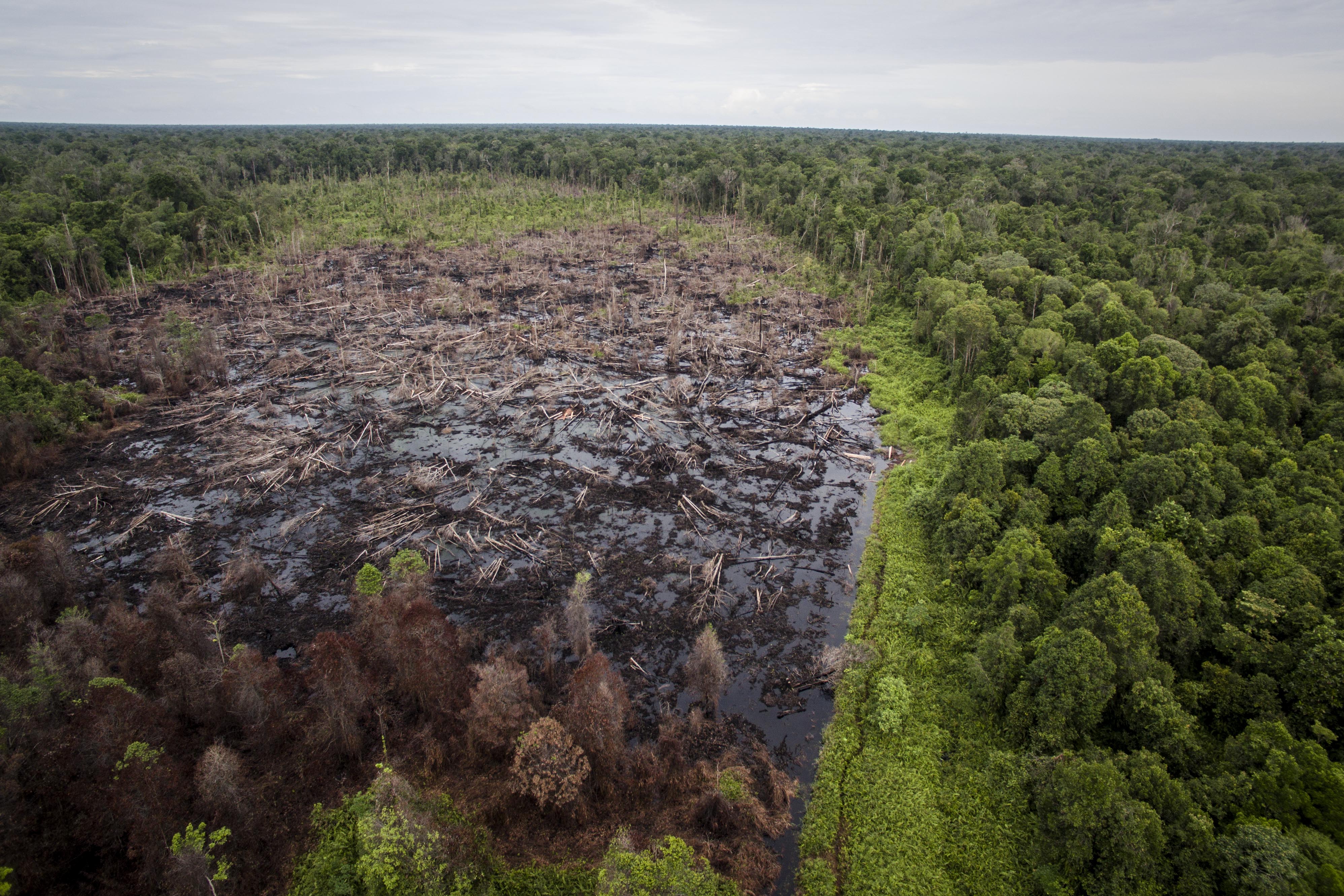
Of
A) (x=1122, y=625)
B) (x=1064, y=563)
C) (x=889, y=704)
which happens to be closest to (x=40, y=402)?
(x=889, y=704)

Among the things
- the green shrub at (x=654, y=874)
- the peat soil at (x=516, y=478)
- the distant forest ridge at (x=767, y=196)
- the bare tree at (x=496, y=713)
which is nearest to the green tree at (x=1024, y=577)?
the peat soil at (x=516, y=478)

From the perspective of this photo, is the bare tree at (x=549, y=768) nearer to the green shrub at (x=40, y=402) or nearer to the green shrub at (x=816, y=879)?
the green shrub at (x=816, y=879)

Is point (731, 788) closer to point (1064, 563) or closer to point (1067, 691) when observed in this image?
point (1067, 691)

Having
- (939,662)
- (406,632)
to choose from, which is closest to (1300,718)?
(939,662)

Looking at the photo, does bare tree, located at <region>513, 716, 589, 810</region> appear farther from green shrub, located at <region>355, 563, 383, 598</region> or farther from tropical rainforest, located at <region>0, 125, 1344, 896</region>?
green shrub, located at <region>355, 563, 383, 598</region>

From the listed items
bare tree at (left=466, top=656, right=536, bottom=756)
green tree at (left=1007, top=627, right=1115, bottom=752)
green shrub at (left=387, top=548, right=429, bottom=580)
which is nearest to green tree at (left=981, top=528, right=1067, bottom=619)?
green tree at (left=1007, top=627, right=1115, bottom=752)
